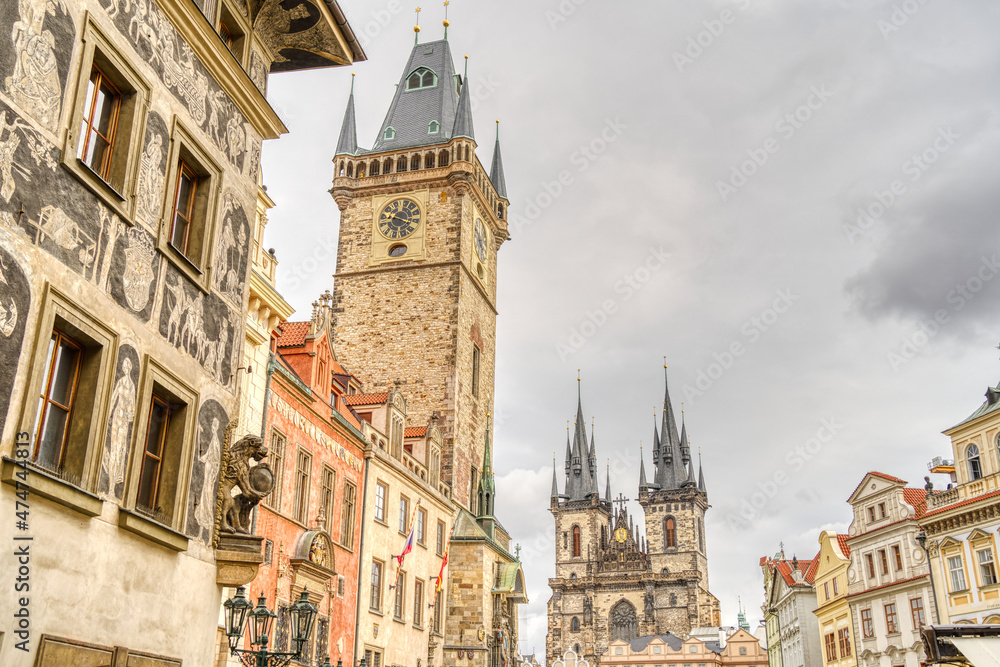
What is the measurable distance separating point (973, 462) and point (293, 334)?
19776mm

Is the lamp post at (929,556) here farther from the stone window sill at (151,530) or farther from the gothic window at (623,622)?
the gothic window at (623,622)

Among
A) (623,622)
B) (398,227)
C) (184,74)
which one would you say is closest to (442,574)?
(398,227)

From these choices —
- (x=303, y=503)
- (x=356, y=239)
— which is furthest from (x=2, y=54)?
(x=356, y=239)

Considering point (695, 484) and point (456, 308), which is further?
point (695, 484)

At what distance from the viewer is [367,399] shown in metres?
29.3

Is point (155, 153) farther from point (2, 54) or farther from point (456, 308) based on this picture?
point (456, 308)

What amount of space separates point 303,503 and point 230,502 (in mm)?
8898

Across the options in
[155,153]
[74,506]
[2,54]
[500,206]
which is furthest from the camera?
[500,206]

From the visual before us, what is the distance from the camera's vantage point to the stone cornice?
11.2 m

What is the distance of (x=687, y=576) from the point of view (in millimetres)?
109250

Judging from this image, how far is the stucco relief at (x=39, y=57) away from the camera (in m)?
8.13

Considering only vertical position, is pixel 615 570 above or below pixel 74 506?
above

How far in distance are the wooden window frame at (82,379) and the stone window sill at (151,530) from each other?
0.55 metres

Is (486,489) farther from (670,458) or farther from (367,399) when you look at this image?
(670,458)
